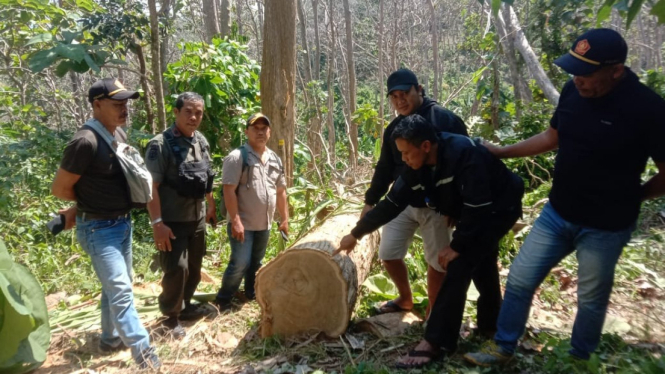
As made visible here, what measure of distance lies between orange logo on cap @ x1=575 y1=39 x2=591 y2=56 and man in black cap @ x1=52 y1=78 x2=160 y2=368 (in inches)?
102

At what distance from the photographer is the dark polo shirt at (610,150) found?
2.52 meters

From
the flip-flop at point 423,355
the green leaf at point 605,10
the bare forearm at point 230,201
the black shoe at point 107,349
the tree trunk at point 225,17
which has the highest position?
the tree trunk at point 225,17

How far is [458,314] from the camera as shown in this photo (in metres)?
3.08

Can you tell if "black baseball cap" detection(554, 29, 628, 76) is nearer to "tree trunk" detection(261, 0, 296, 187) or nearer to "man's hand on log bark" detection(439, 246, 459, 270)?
"man's hand on log bark" detection(439, 246, 459, 270)

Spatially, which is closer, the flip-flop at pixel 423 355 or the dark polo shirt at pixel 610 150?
the dark polo shirt at pixel 610 150

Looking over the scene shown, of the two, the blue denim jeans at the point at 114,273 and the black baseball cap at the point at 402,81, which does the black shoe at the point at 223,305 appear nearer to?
the blue denim jeans at the point at 114,273

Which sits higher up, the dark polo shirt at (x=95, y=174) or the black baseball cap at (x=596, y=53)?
the black baseball cap at (x=596, y=53)

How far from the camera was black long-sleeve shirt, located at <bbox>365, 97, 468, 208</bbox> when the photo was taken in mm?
3525

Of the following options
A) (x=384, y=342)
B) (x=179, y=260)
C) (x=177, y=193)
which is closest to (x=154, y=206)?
(x=177, y=193)

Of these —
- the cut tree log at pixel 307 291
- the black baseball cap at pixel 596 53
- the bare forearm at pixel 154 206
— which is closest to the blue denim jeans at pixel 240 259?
the cut tree log at pixel 307 291

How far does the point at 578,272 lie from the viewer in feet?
9.08

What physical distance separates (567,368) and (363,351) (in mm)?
1275

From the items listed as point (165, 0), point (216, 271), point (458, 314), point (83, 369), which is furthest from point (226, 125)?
point (458, 314)

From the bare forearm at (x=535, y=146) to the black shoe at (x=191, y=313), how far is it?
9.11 ft
